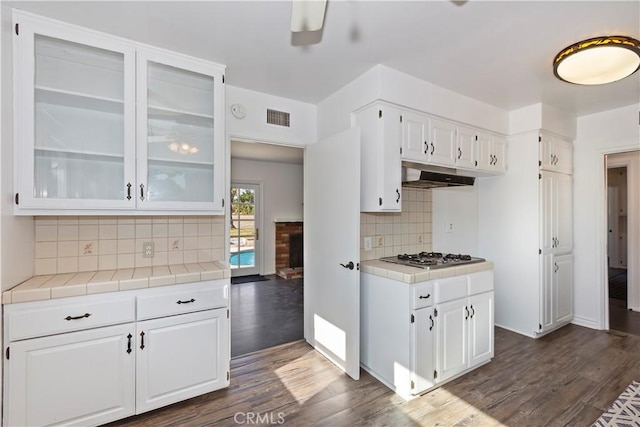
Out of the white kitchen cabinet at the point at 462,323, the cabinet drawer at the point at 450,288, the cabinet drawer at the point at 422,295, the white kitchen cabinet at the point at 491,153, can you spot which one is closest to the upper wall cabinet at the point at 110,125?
the cabinet drawer at the point at 422,295

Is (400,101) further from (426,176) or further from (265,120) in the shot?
(265,120)

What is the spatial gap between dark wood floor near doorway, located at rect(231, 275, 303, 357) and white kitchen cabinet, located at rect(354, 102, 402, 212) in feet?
5.98

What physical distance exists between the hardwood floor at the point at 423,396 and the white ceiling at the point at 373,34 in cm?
249

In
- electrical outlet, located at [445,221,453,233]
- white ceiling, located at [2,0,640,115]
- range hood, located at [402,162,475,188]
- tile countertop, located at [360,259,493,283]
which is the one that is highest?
white ceiling, located at [2,0,640,115]

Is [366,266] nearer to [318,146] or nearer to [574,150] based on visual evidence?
[318,146]

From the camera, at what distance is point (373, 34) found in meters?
1.88

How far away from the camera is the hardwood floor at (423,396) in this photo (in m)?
1.91

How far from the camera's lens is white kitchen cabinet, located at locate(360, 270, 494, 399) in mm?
2117

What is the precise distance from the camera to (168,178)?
2143 mm

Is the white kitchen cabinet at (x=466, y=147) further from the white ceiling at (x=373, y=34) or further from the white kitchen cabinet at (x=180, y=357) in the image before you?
the white kitchen cabinet at (x=180, y=357)

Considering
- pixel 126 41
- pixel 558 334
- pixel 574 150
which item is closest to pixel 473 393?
pixel 558 334

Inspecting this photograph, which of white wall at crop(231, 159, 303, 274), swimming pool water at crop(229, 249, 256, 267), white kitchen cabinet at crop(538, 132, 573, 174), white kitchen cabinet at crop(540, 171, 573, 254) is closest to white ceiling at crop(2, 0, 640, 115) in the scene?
white kitchen cabinet at crop(538, 132, 573, 174)

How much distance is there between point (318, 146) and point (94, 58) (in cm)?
175

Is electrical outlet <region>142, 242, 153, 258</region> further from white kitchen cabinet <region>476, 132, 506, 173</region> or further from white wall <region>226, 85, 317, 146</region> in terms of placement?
white kitchen cabinet <region>476, 132, 506, 173</region>
